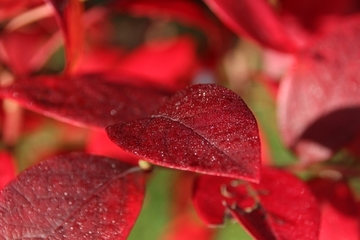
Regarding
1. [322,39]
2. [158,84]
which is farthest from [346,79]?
[158,84]

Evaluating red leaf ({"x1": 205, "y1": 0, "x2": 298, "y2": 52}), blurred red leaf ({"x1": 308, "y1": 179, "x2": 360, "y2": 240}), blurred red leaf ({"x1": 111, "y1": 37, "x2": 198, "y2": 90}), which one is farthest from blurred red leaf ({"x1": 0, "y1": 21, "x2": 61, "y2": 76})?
blurred red leaf ({"x1": 308, "y1": 179, "x2": 360, "y2": 240})

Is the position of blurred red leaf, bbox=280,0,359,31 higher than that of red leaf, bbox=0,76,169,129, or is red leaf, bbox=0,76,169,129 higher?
blurred red leaf, bbox=280,0,359,31

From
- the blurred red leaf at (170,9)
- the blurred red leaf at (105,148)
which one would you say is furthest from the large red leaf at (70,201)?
the blurred red leaf at (170,9)

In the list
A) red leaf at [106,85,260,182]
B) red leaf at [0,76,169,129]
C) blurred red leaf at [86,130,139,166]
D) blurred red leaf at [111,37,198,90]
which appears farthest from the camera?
blurred red leaf at [111,37,198,90]

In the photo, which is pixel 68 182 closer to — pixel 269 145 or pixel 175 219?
pixel 175 219

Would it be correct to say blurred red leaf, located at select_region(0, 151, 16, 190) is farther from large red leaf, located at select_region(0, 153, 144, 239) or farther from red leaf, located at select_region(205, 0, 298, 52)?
red leaf, located at select_region(205, 0, 298, 52)

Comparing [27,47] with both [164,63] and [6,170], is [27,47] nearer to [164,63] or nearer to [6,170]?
[164,63]
